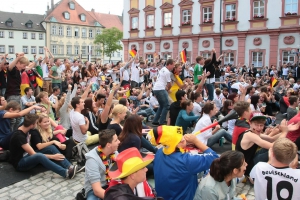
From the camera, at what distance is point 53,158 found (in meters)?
5.70

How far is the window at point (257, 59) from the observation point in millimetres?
27047

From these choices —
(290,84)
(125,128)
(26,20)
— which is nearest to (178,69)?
(125,128)

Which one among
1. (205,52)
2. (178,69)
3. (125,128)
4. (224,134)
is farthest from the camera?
(205,52)

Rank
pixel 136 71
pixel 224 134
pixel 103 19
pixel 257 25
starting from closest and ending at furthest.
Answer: pixel 224 134 → pixel 136 71 → pixel 257 25 → pixel 103 19

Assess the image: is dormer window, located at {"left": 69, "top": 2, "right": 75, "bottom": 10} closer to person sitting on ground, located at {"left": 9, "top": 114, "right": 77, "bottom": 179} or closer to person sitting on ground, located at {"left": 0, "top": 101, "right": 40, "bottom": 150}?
person sitting on ground, located at {"left": 0, "top": 101, "right": 40, "bottom": 150}

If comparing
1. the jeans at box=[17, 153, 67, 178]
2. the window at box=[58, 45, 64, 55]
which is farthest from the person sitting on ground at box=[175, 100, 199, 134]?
the window at box=[58, 45, 64, 55]

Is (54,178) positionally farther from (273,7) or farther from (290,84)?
(273,7)

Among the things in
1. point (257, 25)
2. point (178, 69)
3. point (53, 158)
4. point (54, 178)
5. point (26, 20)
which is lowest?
point (54, 178)

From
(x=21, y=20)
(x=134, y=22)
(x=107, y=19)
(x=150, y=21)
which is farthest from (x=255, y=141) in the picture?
(x=107, y=19)

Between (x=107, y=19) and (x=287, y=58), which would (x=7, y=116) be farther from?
(x=107, y=19)

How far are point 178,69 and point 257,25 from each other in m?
20.0

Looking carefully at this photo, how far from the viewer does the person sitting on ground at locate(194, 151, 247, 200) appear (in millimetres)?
3240

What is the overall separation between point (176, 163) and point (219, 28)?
26.8 metres

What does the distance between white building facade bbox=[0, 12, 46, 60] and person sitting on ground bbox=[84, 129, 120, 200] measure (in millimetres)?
60736
